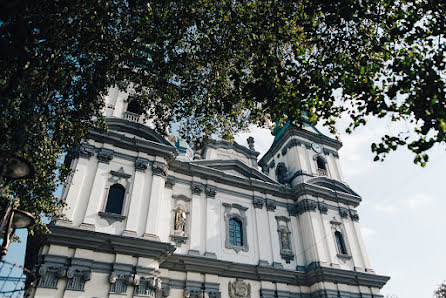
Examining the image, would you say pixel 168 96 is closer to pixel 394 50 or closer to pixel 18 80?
pixel 18 80

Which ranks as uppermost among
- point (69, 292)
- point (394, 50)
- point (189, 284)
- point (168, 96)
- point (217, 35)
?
point (217, 35)

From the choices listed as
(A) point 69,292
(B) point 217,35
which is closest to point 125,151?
(A) point 69,292

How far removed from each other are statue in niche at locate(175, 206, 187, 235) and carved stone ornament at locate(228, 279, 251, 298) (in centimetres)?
345

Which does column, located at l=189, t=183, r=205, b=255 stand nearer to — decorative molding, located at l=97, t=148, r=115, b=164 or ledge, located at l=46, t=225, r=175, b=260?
ledge, located at l=46, t=225, r=175, b=260

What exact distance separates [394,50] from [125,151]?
490 inches

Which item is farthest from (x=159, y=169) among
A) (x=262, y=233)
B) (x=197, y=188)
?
(x=262, y=233)

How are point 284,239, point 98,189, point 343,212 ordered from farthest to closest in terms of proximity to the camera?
point 343,212 < point 284,239 < point 98,189

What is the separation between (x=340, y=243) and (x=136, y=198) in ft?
41.5

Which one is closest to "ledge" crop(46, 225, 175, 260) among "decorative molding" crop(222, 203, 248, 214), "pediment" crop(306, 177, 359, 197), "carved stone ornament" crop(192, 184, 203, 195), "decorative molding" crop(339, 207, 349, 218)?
"carved stone ornament" crop(192, 184, 203, 195)

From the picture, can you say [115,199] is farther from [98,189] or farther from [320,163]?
[320,163]

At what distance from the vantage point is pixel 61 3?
7.30m

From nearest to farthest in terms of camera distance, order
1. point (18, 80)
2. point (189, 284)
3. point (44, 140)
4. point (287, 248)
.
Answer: point (18, 80), point (44, 140), point (189, 284), point (287, 248)

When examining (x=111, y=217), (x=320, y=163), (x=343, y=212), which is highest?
(x=320, y=163)

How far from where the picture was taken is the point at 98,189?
1394 centimetres
